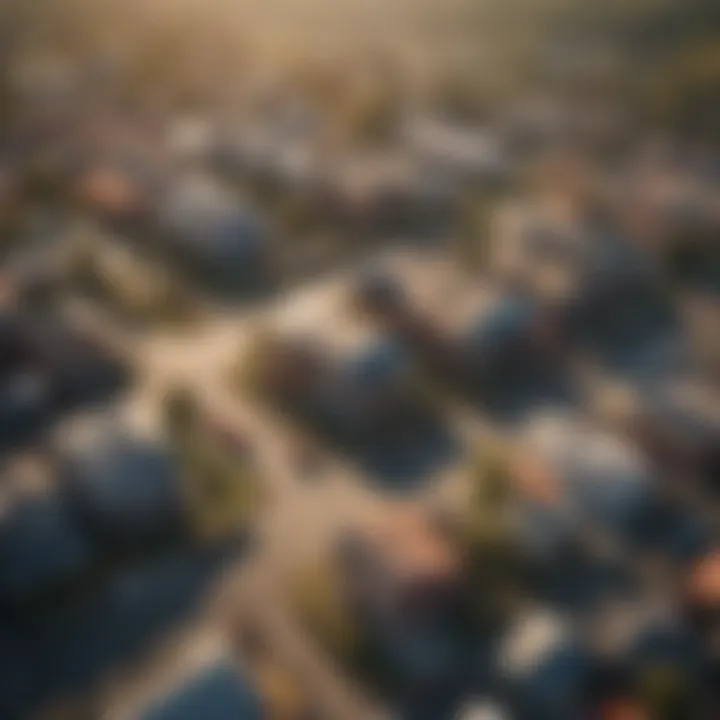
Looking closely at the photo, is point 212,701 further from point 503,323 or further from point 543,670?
point 503,323

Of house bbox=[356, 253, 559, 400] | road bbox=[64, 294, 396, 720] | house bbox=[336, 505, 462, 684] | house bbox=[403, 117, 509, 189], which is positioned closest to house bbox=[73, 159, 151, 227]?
road bbox=[64, 294, 396, 720]

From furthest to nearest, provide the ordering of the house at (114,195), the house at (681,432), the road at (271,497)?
the house at (114,195), the house at (681,432), the road at (271,497)

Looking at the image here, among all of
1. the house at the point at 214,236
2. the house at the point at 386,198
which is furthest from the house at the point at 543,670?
the house at the point at 386,198

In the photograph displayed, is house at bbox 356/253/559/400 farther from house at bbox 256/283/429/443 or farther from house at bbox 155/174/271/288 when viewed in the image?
house at bbox 155/174/271/288

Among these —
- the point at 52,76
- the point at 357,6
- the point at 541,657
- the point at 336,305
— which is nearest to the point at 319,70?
the point at 357,6

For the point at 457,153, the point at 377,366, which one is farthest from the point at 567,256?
the point at 377,366

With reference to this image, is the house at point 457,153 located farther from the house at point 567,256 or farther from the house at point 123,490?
the house at point 123,490

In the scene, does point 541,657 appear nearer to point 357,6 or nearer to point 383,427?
point 383,427
